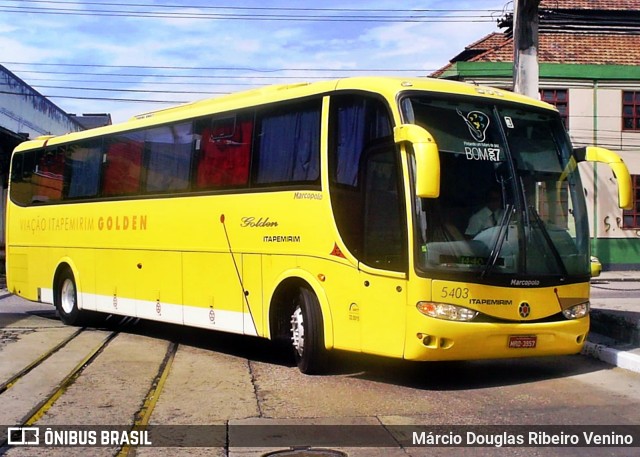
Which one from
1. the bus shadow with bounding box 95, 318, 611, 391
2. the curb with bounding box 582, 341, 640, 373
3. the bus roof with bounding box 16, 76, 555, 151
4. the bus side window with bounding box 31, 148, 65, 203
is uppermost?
the bus roof with bounding box 16, 76, 555, 151

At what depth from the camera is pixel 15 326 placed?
14570 mm

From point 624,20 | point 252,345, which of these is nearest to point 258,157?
point 252,345

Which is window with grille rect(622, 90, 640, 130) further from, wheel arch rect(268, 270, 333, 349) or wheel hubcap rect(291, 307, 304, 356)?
wheel hubcap rect(291, 307, 304, 356)

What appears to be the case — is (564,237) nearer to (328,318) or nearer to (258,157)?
(328,318)

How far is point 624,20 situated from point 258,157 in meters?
30.4

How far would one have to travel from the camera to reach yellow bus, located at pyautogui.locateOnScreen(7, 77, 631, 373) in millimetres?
8500

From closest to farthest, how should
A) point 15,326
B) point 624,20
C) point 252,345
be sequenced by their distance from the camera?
point 252,345 → point 15,326 → point 624,20

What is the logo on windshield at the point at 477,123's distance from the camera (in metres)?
8.95

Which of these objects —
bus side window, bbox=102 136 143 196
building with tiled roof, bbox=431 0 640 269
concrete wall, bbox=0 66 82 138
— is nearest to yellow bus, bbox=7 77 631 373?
bus side window, bbox=102 136 143 196

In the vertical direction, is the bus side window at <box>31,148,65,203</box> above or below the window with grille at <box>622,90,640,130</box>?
below

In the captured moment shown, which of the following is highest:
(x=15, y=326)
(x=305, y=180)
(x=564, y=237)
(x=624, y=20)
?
(x=624, y=20)

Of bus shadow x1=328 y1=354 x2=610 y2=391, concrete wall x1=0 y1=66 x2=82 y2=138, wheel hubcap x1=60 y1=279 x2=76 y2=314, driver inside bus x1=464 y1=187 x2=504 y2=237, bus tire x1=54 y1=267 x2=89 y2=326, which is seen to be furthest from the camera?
concrete wall x1=0 y1=66 x2=82 y2=138

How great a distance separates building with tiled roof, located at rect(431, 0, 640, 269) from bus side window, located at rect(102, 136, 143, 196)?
2175 centimetres

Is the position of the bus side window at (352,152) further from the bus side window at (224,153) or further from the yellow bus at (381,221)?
the bus side window at (224,153)
